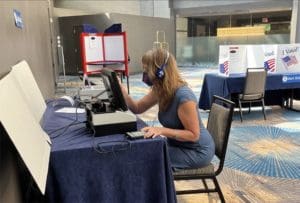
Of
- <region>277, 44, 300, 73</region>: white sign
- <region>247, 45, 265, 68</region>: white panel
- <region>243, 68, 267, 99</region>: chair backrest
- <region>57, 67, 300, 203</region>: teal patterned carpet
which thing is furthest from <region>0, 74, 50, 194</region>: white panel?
<region>277, 44, 300, 73</region>: white sign

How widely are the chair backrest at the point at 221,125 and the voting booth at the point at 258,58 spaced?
3071mm

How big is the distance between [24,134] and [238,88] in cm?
417

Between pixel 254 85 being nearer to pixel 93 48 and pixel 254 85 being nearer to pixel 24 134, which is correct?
pixel 93 48

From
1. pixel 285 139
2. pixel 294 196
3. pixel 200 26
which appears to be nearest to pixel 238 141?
pixel 285 139

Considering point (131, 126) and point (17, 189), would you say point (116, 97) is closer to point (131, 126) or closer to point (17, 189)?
point (131, 126)

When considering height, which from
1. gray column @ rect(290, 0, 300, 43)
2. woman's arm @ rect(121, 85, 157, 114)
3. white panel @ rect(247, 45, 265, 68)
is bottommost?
woman's arm @ rect(121, 85, 157, 114)

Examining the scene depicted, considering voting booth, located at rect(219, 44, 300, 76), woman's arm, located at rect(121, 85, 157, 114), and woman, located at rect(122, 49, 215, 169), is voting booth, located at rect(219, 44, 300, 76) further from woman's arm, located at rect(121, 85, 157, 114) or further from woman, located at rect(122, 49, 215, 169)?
woman, located at rect(122, 49, 215, 169)

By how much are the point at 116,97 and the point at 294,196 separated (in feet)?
5.73

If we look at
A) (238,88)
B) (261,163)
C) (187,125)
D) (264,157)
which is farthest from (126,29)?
(187,125)

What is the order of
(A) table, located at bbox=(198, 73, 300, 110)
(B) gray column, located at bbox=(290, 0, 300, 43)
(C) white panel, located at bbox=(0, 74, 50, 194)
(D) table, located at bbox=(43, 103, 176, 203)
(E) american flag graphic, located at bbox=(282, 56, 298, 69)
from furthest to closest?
(B) gray column, located at bbox=(290, 0, 300, 43) → (E) american flag graphic, located at bbox=(282, 56, 298, 69) → (A) table, located at bbox=(198, 73, 300, 110) → (D) table, located at bbox=(43, 103, 176, 203) → (C) white panel, located at bbox=(0, 74, 50, 194)

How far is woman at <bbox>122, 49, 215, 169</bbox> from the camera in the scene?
1871 mm

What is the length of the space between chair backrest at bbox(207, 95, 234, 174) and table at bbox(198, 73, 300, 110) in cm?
275

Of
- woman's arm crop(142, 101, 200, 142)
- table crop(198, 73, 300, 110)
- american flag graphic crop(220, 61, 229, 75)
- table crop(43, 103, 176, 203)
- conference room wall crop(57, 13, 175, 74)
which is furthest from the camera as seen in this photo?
conference room wall crop(57, 13, 175, 74)

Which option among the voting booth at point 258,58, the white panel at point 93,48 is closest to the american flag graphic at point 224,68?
the voting booth at point 258,58
